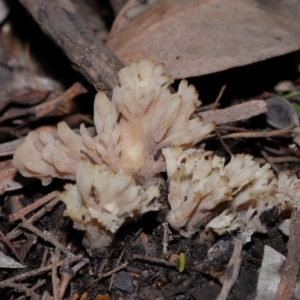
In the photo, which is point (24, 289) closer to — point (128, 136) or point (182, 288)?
point (182, 288)

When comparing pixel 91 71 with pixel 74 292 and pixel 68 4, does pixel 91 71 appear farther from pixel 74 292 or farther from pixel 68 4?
pixel 74 292

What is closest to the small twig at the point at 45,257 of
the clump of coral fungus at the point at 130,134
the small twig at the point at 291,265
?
the clump of coral fungus at the point at 130,134

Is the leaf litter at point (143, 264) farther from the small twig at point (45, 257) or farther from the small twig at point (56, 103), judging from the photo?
the small twig at point (56, 103)

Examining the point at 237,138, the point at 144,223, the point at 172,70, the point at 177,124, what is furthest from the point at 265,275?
the point at 172,70

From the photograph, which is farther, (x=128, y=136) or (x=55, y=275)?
(x=128, y=136)

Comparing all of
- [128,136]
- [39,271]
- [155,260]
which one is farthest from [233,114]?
[39,271]

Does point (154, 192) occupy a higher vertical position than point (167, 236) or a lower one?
higher
